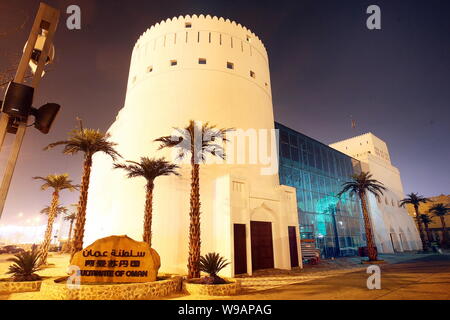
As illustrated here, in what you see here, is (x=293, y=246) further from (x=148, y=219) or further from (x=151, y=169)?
(x=151, y=169)

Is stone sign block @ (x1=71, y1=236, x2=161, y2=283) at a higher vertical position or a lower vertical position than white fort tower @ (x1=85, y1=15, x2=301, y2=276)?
lower

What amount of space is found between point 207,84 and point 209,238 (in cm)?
1306

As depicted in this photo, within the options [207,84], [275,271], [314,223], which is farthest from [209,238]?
[314,223]

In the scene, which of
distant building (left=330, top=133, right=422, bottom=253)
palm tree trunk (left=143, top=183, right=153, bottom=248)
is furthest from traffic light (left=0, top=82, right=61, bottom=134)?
distant building (left=330, top=133, right=422, bottom=253)

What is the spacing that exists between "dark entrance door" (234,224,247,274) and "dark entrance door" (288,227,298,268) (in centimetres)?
512

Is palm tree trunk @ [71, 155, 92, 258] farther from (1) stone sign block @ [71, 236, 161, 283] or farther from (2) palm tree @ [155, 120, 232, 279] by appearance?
(2) palm tree @ [155, 120, 232, 279]

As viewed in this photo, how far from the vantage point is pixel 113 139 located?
2792cm

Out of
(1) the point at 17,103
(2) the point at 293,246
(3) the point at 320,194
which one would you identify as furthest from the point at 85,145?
(3) the point at 320,194

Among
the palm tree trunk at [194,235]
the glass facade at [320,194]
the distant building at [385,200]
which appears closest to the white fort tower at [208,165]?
the palm tree trunk at [194,235]

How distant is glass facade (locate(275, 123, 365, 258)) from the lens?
2709 centimetres

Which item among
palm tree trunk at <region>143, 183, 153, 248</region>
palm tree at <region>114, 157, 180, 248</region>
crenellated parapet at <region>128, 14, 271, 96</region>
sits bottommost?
palm tree trunk at <region>143, 183, 153, 248</region>

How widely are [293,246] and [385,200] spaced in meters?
31.4

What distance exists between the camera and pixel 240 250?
1666cm
